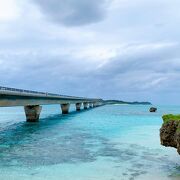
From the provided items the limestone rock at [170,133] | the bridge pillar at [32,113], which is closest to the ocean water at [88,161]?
the limestone rock at [170,133]

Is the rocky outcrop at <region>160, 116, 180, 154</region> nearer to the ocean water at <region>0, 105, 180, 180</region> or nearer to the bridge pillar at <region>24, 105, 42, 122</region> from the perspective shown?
the ocean water at <region>0, 105, 180, 180</region>

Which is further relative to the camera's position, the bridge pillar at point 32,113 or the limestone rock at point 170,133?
the bridge pillar at point 32,113

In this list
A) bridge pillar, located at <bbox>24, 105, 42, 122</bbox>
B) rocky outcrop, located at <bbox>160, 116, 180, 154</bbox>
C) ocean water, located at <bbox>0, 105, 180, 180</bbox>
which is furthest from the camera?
bridge pillar, located at <bbox>24, 105, 42, 122</bbox>

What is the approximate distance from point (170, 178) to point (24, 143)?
75.9ft

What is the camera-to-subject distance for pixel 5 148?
→ 37.4m

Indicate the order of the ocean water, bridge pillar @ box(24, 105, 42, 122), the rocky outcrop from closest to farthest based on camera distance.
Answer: the rocky outcrop, the ocean water, bridge pillar @ box(24, 105, 42, 122)

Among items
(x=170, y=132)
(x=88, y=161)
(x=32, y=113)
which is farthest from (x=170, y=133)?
(x=32, y=113)

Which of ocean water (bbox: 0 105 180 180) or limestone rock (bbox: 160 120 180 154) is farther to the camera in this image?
ocean water (bbox: 0 105 180 180)

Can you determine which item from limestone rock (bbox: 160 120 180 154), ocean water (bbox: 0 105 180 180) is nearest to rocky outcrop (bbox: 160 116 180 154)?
limestone rock (bbox: 160 120 180 154)

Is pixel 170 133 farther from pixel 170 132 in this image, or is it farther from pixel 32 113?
pixel 32 113

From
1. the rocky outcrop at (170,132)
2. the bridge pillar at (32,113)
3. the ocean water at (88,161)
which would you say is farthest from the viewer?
the bridge pillar at (32,113)

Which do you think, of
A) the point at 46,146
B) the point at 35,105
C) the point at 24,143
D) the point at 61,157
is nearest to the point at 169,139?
the point at 61,157

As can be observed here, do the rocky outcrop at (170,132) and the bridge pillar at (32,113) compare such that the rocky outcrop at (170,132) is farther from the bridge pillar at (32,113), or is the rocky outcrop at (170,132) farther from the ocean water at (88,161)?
the bridge pillar at (32,113)

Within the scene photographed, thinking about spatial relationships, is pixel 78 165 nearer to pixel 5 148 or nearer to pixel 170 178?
pixel 170 178
